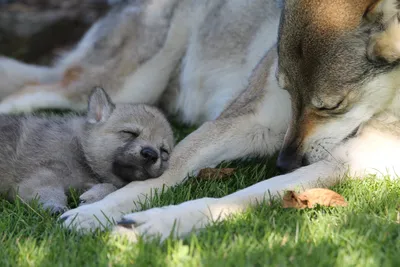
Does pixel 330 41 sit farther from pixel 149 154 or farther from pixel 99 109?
pixel 99 109

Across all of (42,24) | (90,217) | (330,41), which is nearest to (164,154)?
(90,217)

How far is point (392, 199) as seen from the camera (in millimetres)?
3311

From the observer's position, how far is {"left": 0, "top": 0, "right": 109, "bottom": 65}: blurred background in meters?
7.58

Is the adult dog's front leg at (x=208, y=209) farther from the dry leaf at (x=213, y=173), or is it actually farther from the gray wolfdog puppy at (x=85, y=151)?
the gray wolfdog puppy at (x=85, y=151)

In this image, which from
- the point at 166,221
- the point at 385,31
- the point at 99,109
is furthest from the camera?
the point at 99,109

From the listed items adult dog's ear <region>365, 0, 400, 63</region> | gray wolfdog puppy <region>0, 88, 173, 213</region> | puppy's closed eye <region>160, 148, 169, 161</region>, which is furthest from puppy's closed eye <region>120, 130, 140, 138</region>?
adult dog's ear <region>365, 0, 400, 63</region>

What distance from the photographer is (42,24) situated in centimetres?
802

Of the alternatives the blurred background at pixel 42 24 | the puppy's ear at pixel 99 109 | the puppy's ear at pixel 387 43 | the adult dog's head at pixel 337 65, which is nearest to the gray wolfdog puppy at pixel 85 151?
the puppy's ear at pixel 99 109

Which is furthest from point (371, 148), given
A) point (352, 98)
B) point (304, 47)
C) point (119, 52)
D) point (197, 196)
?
point (119, 52)

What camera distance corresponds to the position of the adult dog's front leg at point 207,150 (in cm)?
348

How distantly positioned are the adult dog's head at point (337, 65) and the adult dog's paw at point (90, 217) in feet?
3.28

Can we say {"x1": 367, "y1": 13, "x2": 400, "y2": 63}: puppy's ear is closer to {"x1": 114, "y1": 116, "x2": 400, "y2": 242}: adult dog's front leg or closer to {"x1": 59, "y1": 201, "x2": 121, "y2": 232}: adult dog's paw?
{"x1": 114, "y1": 116, "x2": 400, "y2": 242}: adult dog's front leg

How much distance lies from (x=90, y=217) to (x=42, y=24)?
17.2ft

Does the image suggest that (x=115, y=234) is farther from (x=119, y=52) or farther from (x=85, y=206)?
(x=119, y=52)
